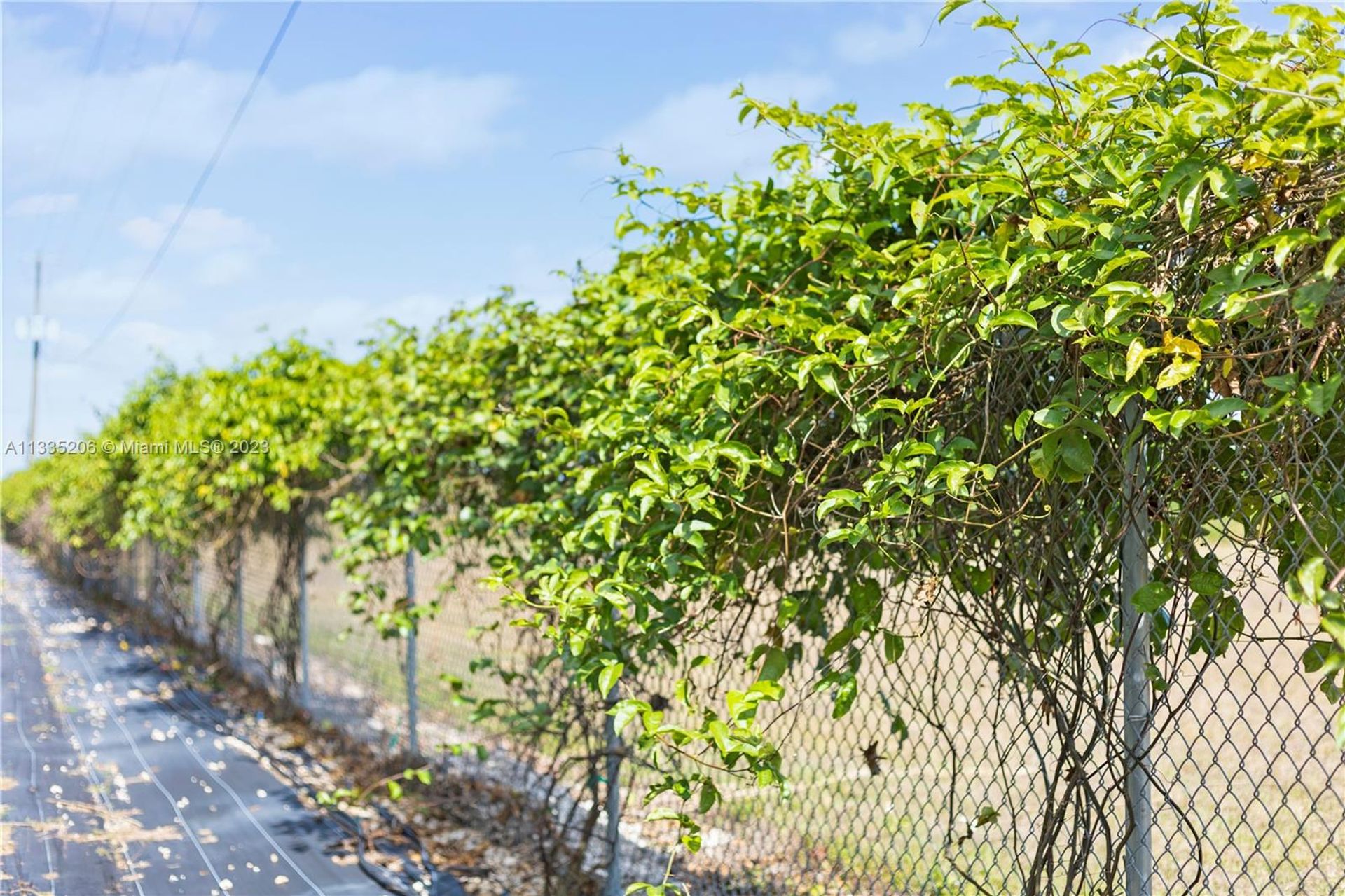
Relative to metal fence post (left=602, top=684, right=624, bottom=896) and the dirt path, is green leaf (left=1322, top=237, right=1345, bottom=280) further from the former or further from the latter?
the dirt path

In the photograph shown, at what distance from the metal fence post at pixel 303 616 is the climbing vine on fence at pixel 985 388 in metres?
3.67

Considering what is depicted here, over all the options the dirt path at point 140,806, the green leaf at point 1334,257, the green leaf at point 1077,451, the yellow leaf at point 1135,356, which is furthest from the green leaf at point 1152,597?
the dirt path at point 140,806

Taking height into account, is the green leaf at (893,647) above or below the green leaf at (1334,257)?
below

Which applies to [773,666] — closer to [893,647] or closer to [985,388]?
[893,647]

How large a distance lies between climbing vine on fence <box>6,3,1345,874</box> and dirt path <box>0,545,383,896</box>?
2.05m

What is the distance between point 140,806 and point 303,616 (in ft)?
5.48

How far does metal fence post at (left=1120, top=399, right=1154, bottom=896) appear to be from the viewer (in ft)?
6.64

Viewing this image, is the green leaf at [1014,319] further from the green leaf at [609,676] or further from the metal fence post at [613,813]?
the metal fence post at [613,813]

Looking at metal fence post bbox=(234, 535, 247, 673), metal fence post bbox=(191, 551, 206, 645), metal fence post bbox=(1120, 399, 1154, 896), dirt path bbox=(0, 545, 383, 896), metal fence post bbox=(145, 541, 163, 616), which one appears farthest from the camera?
metal fence post bbox=(145, 541, 163, 616)

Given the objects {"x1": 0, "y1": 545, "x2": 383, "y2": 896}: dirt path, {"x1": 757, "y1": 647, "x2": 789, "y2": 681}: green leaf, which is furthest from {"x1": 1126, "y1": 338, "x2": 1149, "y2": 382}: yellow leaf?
{"x1": 0, "y1": 545, "x2": 383, "y2": 896}: dirt path

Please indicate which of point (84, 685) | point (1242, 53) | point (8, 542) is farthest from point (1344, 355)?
point (8, 542)

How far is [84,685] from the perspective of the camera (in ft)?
26.9

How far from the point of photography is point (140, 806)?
5062 millimetres

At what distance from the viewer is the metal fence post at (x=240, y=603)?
7.99 meters
